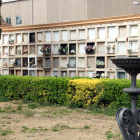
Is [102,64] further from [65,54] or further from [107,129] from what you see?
[107,129]

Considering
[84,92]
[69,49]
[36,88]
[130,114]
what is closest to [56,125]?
[84,92]

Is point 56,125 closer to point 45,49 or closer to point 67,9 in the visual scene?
point 45,49

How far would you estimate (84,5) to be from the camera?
11641mm

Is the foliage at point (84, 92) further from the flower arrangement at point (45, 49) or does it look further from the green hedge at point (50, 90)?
the flower arrangement at point (45, 49)

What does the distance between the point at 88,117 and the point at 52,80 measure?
2.15 metres

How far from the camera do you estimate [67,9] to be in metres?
12.1

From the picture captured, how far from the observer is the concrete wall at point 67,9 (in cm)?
1106

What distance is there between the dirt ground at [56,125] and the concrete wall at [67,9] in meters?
5.27

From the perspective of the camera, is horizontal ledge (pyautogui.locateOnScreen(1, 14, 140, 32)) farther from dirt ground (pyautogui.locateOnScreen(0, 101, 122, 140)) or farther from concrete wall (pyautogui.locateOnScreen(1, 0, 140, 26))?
dirt ground (pyautogui.locateOnScreen(0, 101, 122, 140))

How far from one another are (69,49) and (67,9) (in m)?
2.80

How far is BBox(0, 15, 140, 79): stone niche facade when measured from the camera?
29.5ft

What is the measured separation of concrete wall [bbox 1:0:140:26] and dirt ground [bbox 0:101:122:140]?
208 inches

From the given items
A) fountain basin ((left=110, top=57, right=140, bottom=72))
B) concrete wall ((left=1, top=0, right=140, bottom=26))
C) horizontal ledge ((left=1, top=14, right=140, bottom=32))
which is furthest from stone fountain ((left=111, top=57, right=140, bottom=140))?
concrete wall ((left=1, top=0, right=140, bottom=26))

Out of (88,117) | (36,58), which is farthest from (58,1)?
(88,117)
